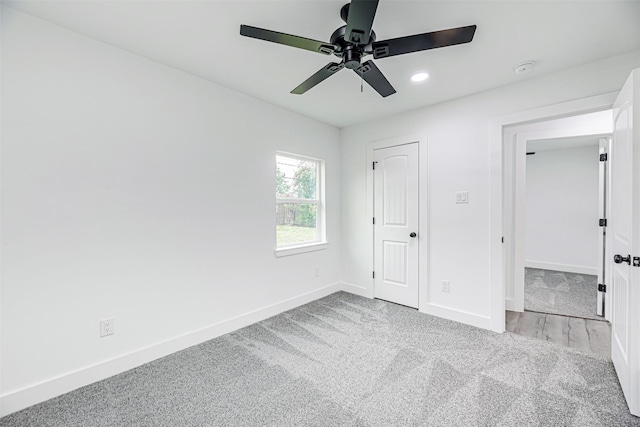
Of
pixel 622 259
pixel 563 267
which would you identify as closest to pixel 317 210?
pixel 622 259

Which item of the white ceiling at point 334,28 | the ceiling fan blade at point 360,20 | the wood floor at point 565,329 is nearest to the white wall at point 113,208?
the white ceiling at point 334,28

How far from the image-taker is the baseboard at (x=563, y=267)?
5031mm

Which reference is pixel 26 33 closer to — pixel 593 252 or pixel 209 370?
pixel 209 370

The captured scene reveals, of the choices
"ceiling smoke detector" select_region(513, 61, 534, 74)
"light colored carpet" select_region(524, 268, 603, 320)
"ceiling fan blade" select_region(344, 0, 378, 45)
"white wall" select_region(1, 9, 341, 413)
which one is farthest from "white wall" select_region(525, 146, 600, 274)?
"ceiling fan blade" select_region(344, 0, 378, 45)

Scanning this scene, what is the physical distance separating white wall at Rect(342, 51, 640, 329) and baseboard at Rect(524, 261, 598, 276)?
3314 mm

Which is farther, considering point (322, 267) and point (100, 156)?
point (322, 267)

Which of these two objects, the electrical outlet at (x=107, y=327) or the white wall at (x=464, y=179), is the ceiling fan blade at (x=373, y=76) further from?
the electrical outlet at (x=107, y=327)

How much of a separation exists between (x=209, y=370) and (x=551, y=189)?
6491mm

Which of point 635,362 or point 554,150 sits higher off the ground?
point 554,150

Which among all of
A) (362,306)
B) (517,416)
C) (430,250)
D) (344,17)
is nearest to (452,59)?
(344,17)

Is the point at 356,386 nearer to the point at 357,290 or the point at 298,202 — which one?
the point at 357,290

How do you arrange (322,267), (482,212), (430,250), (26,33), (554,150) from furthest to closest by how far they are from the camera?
(554,150) < (322,267) < (430,250) < (482,212) < (26,33)

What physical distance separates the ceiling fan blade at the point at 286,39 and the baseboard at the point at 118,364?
7.92 feet

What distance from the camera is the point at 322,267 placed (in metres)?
3.87
